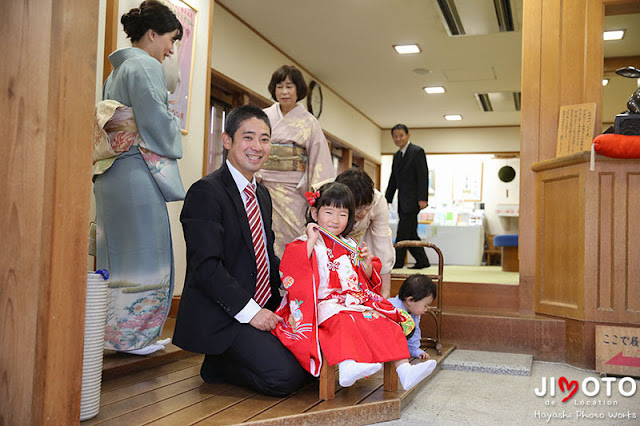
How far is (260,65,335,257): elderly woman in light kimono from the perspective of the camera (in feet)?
11.0

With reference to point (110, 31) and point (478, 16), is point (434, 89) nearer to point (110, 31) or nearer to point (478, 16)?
point (478, 16)

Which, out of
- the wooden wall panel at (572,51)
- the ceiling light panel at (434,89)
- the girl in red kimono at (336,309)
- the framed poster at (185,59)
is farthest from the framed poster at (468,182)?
the girl in red kimono at (336,309)

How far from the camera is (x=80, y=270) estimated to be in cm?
160

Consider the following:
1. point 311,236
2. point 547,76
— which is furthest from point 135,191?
point 547,76

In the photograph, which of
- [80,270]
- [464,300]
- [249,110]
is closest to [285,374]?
[80,270]

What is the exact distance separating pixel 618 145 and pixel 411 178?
335 centimetres

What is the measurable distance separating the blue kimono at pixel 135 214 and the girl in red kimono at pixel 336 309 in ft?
1.99

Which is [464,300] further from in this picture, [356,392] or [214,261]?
[214,261]

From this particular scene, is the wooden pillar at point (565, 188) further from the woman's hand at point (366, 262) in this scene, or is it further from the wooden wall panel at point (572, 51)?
the woman's hand at point (366, 262)

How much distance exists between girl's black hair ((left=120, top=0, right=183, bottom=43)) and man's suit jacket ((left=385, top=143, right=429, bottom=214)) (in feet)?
13.7

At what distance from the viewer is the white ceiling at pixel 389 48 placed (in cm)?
588

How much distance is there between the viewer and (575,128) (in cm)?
383

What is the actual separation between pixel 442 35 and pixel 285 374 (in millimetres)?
5234

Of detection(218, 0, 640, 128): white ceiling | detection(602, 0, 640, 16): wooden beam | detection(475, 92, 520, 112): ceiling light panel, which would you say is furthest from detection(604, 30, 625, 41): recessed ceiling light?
detection(475, 92, 520, 112): ceiling light panel
